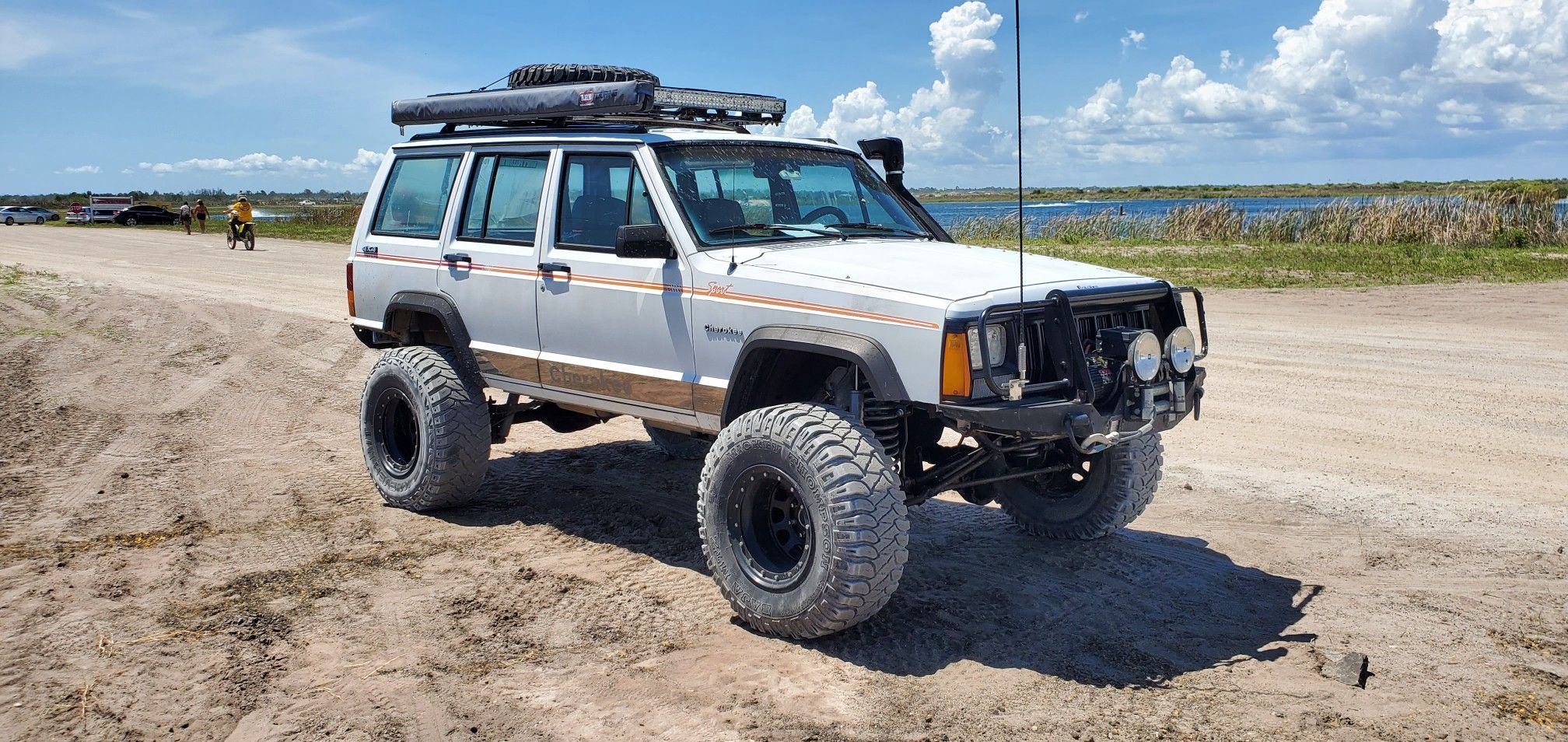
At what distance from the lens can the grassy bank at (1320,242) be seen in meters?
21.8

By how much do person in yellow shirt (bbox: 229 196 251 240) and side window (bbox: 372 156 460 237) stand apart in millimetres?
28966

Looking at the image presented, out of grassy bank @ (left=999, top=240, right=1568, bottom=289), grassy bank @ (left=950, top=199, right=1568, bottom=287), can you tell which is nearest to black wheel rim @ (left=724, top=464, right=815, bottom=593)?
grassy bank @ (left=999, top=240, right=1568, bottom=289)

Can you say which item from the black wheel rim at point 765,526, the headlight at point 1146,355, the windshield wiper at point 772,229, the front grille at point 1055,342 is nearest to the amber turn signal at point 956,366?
the front grille at point 1055,342

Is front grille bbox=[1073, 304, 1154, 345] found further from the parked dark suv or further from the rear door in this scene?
the parked dark suv

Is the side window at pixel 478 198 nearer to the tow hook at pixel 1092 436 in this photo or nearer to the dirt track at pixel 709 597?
the dirt track at pixel 709 597

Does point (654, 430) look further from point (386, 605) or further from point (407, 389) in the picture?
point (386, 605)

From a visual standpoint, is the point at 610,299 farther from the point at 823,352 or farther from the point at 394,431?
the point at 394,431

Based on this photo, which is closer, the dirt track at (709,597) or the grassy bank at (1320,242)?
the dirt track at (709,597)

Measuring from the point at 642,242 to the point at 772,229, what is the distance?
71 centimetres

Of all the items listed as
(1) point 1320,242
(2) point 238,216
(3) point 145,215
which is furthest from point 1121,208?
(3) point 145,215

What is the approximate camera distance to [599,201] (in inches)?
243

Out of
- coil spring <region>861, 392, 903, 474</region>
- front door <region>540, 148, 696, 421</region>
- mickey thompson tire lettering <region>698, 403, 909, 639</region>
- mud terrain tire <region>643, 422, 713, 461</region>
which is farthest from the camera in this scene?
mud terrain tire <region>643, 422, 713, 461</region>

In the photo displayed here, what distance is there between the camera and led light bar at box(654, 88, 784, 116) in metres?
6.21

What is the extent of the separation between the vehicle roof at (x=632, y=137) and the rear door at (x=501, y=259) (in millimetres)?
87
